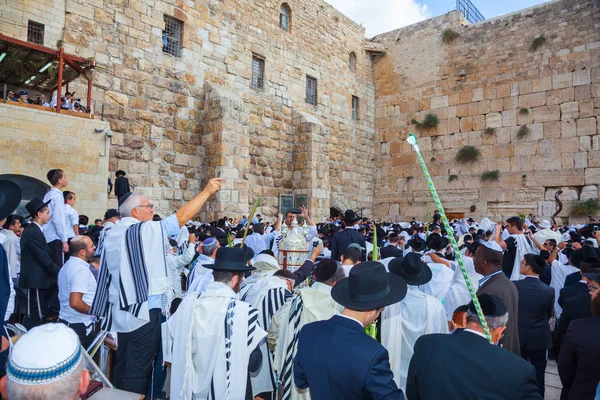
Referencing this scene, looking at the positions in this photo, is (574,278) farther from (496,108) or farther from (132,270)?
(496,108)

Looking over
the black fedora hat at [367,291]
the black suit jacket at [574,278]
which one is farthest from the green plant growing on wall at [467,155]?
the black fedora hat at [367,291]

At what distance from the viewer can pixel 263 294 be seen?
3.47 meters

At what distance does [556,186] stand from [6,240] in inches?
634

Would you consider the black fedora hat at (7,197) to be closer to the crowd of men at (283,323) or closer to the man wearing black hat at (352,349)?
the crowd of men at (283,323)

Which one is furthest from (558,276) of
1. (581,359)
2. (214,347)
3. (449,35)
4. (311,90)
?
(449,35)

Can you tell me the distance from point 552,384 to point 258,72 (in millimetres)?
12948

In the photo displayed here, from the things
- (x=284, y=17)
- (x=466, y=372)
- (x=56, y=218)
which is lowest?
(x=466, y=372)

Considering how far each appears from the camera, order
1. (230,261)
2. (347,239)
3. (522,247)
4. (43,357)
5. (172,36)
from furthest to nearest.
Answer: (172,36), (522,247), (347,239), (230,261), (43,357)

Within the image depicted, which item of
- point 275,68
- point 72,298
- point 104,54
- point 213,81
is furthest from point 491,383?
point 275,68

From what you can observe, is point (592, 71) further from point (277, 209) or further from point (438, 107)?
point (277, 209)

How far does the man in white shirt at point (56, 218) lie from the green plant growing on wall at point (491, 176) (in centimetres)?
1471

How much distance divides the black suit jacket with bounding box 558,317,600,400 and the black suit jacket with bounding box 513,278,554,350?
3.46 feet

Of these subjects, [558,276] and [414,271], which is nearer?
[414,271]

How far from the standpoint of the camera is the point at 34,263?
4.99m
